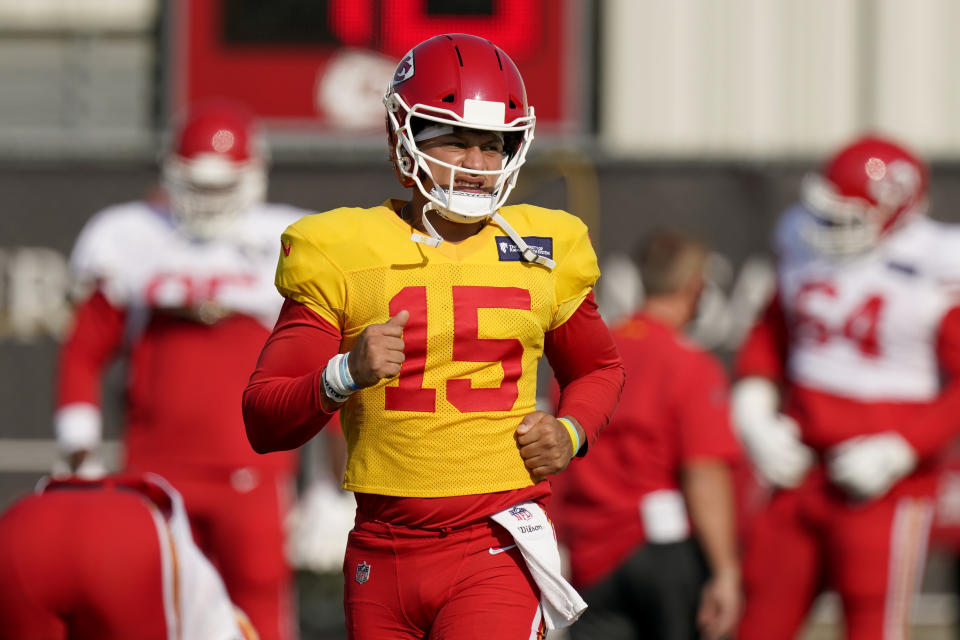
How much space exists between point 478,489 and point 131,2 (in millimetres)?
6225

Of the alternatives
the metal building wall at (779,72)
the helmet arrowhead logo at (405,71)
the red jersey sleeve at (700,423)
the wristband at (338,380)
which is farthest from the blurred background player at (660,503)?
the metal building wall at (779,72)

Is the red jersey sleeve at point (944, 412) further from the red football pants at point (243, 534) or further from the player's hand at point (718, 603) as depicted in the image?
the red football pants at point (243, 534)

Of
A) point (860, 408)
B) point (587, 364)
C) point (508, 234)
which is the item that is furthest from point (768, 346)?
point (508, 234)

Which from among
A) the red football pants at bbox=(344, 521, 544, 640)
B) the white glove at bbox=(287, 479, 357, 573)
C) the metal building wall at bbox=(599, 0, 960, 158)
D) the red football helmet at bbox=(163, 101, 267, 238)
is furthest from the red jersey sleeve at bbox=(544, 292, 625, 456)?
the metal building wall at bbox=(599, 0, 960, 158)

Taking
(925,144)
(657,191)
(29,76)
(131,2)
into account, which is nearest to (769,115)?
(925,144)

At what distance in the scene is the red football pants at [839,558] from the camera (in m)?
4.64

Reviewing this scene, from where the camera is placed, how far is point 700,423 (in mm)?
4332

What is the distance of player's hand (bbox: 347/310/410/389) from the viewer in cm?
246

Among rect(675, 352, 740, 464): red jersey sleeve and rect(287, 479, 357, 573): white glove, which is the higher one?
rect(675, 352, 740, 464): red jersey sleeve

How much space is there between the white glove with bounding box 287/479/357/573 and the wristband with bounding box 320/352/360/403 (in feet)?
12.0

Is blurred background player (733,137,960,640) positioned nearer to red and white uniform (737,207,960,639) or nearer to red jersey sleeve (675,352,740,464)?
red and white uniform (737,207,960,639)

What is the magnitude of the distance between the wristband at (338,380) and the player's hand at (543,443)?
1.13 ft

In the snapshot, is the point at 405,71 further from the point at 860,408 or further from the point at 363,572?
the point at 860,408

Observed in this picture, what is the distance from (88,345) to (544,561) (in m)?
2.67
